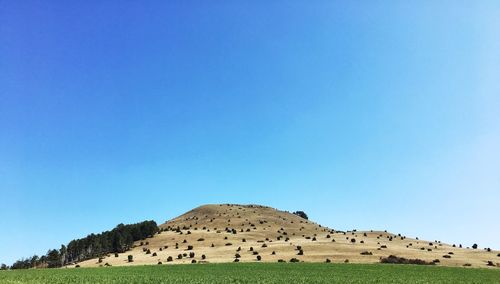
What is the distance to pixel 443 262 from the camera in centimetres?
8681

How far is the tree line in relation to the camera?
124 m

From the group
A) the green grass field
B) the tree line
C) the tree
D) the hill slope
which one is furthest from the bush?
the tree

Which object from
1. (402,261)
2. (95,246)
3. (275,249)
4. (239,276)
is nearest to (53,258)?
(95,246)

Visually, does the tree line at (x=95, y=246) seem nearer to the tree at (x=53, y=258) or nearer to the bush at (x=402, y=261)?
the tree at (x=53, y=258)

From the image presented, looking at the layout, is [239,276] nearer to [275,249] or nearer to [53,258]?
[275,249]

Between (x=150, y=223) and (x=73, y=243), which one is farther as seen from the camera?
(x=150, y=223)

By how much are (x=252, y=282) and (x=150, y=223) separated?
357 ft

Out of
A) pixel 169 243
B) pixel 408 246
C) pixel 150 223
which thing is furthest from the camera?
pixel 150 223

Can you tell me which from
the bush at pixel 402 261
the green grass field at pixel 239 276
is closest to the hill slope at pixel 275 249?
the bush at pixel 402 261

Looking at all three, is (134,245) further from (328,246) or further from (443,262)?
(443,262)

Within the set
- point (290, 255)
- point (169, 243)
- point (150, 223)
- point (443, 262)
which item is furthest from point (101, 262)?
point (443, 262)

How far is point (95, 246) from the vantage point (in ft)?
433

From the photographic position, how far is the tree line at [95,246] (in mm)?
124125

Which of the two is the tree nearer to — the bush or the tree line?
the tree line
